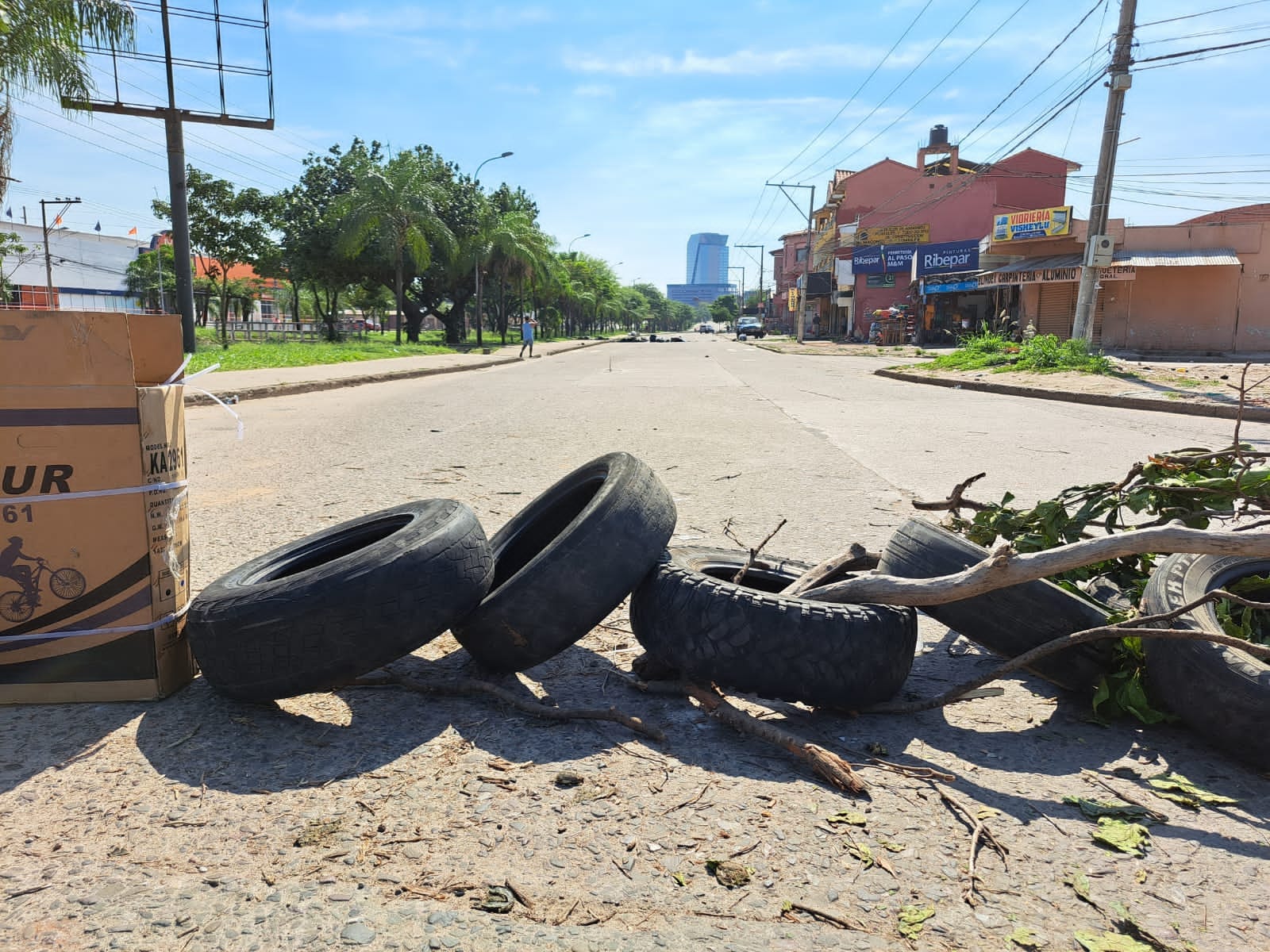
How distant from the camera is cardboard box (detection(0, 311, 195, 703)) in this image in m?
2.77

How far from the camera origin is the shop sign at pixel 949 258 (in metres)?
46.5

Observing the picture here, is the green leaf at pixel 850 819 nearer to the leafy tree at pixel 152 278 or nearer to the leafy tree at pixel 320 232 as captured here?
the leafy tree at pixel 320 232

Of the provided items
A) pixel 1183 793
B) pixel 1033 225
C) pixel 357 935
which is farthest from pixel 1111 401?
pixel 1033 225

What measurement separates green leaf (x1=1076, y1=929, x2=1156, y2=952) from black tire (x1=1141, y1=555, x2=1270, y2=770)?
3.64 ft

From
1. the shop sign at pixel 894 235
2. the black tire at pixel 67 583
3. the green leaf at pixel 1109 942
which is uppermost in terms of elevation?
the shop sign at pixel 894 235

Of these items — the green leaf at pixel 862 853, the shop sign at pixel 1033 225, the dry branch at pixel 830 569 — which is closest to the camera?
the green leaf at pixel 862 853

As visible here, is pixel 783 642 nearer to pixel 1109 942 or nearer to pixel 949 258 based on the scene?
pixel 1109 942

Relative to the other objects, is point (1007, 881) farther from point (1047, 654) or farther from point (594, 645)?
point (594, 645)

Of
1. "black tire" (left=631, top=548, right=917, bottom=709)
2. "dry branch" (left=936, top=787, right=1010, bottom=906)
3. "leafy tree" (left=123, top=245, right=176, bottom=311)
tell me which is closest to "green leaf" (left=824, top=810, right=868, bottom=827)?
"dry branch" (left=936, top=787, right=1010, bottom=906)

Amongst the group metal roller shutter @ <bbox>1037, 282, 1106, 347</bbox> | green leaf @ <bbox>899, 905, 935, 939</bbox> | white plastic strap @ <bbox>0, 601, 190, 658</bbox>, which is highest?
metal roller shutter @ <bbox>1037, 282, 1106, 347</bbox>

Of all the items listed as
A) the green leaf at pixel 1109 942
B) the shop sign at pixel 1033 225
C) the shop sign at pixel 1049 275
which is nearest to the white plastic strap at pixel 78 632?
the green leaf at pixel 1109 942

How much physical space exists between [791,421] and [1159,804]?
985 cm

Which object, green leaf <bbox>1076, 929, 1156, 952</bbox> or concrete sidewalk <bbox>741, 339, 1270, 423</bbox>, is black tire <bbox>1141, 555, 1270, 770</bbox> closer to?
green leaf <bbox>1076, 929, 1156, 952</bbox>

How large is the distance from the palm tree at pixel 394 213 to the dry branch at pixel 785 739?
119 feet
